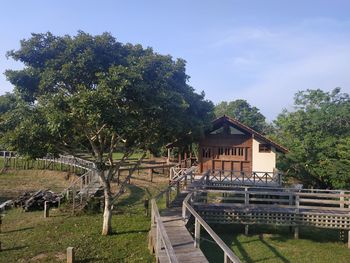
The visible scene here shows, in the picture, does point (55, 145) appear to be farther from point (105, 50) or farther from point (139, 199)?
point (139, 199)

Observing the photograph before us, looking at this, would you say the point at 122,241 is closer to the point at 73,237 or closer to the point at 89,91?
the point at 73,237

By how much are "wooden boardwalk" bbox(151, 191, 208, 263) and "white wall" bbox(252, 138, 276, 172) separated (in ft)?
41.4

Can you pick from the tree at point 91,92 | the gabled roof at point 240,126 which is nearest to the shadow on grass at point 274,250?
the tree at point 91,92

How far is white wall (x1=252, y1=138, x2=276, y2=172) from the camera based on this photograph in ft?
82.1

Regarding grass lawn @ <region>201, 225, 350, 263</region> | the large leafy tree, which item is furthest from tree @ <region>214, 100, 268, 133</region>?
grass lawn @ <region>201, 225, 350, 263</region>

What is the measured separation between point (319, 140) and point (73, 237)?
1883 centimetres

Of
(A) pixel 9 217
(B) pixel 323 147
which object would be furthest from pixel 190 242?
(B) pixel 323 147

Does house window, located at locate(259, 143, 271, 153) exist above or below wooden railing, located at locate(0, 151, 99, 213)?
above

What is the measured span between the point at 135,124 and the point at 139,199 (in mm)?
11049

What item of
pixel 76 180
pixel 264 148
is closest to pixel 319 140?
pixel 264 148

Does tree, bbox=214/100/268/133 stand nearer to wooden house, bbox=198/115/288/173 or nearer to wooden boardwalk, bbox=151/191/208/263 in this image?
wooden house, bbox=198/115/288/173

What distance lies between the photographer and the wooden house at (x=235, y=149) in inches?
990

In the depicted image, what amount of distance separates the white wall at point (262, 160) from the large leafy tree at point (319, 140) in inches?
61.9

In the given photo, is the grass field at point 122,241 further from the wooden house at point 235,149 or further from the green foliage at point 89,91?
the wooden house at point 235,149
